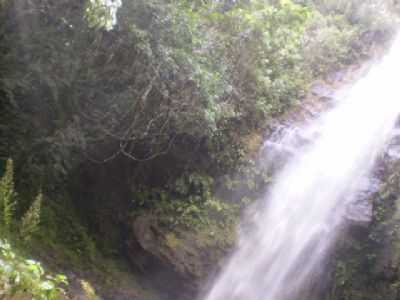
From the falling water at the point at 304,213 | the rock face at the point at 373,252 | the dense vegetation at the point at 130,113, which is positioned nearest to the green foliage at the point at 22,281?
the dense vegetation at the point at 130,113

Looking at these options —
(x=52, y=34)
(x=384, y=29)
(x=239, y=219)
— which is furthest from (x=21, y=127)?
(x=384, y=29)

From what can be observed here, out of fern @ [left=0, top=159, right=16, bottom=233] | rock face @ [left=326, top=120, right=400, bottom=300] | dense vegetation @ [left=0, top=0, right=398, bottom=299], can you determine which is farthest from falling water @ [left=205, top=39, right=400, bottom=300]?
fern @ [left=0, top=159, right=16, bottom=233]

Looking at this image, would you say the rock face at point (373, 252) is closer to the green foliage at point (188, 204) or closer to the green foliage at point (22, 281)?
the green foliage at point (188, 204)

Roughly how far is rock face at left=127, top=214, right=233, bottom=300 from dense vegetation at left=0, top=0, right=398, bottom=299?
12 cm

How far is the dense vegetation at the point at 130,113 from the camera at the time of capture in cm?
473

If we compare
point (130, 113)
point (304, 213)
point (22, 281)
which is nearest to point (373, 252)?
point (304, 213)

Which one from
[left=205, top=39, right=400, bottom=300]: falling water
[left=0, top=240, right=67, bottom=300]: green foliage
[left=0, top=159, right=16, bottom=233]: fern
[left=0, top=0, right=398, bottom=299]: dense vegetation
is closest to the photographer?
[left=0, top=240, right=67, bottom=300]: green foliage

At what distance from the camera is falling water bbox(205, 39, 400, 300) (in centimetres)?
572

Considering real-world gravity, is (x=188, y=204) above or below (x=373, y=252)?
below

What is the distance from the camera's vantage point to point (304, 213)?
627 centimetres

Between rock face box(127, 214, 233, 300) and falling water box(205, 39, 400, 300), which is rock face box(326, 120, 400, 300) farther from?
rock face box(127, 214, 233, 300)

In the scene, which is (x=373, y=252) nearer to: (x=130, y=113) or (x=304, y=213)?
(x=304, y=213)

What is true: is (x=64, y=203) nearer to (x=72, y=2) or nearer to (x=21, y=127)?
(x=21, y=127)

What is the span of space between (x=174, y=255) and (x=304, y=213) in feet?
7.79
